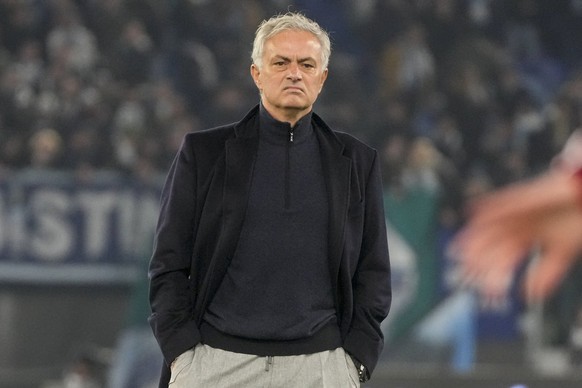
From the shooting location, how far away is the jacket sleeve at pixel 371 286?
3252 millimetres

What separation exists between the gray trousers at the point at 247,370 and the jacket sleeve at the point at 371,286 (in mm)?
107

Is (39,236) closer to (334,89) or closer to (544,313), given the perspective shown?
(334,89)

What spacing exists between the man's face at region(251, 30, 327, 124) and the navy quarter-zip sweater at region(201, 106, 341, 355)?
0.16 meters

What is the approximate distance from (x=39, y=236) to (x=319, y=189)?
7732 mm

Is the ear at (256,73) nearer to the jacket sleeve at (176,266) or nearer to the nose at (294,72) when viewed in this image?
the nose at (294,72)

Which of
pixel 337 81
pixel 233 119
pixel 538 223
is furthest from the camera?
pixel 337 81

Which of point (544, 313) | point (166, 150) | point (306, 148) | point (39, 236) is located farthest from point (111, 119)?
point (306, 148)

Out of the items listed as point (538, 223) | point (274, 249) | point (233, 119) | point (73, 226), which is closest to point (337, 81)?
point (233, 119)

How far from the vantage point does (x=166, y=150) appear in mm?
11469

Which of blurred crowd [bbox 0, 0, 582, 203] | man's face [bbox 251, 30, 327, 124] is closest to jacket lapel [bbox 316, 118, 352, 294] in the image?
man's face [bbox 251, 30, 327, 124]

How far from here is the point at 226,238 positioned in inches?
125

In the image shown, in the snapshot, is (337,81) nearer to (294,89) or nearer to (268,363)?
(294,89)

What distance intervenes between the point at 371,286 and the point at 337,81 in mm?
9448

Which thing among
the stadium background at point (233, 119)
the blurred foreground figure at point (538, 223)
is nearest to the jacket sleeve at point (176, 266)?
the blurred foreground figure at point (538, 223)
